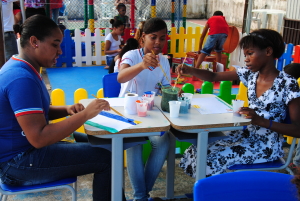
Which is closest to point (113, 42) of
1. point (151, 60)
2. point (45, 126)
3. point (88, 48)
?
point (88, 48)

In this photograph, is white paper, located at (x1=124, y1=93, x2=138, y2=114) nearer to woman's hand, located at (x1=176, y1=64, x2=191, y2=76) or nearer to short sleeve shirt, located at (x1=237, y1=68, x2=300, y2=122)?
woman's hand, located at (x1=176, y1=64, x2=191, y2=76)

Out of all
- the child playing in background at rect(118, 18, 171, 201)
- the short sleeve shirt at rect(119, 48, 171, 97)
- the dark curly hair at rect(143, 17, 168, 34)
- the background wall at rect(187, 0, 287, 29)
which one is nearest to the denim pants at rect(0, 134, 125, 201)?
the child playing in background at rect(118, 18, 171, 201)

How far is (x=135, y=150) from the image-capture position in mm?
2564

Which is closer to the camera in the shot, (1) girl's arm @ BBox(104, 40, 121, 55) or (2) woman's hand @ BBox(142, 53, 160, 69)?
(2) woman's hand @ BBox(142, 53, 160, 69)

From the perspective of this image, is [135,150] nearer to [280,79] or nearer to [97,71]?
[280,79]

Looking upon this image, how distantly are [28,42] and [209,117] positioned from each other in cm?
124

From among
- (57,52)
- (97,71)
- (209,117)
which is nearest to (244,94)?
(209,117)

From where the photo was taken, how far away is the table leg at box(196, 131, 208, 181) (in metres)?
2.24

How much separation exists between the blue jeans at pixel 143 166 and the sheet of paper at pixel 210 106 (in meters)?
0.36

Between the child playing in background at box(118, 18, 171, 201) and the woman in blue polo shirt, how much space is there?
42cm

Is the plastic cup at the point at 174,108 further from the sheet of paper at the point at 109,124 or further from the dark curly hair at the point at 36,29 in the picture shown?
the dark curly hair at the point at 36,29

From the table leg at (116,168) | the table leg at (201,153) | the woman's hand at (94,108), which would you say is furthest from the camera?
the table leg at (201,153)

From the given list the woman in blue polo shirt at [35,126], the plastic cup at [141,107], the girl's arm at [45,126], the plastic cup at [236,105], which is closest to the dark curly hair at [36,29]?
the woman in blue polo shirt at [35,126]

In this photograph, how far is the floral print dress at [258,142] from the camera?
245 centimetres
